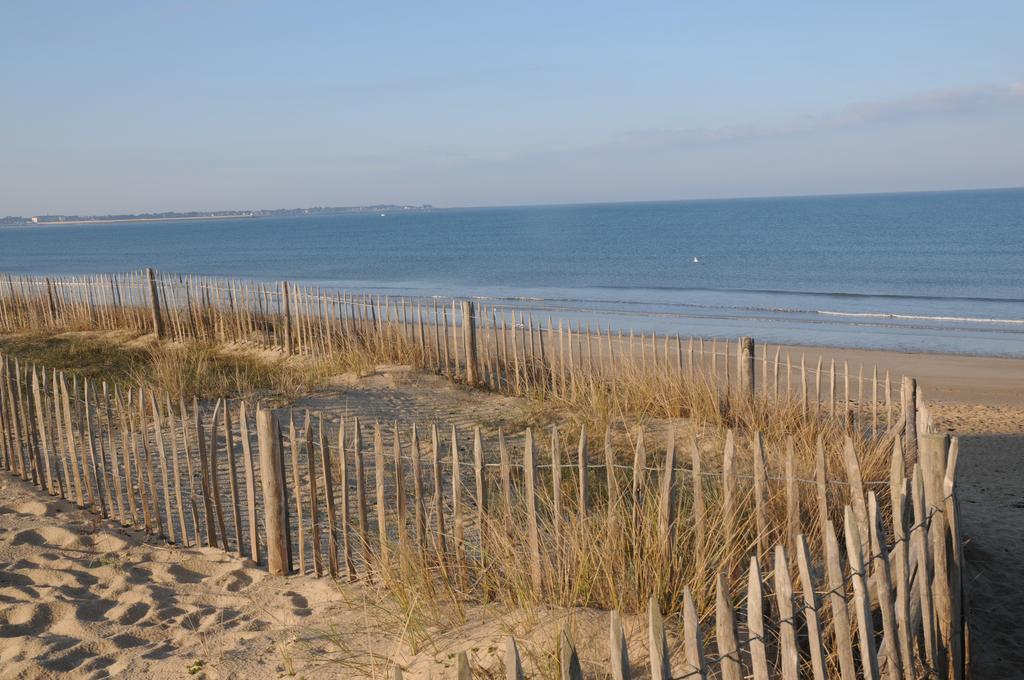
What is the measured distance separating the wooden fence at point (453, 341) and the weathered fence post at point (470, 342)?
0.04ft

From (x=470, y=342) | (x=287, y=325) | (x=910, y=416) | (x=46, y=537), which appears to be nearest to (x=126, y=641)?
(x=46, y=537)

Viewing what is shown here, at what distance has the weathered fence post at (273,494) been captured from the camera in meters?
4.91

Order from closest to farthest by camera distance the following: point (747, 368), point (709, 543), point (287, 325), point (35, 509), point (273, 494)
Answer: point (709, 543), point (273, 494), point (35, 509), point (747, 368), point (287, 325)

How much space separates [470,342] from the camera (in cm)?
1070

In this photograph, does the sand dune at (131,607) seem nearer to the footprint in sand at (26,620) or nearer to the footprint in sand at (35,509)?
the footprint in sand at (26,620)

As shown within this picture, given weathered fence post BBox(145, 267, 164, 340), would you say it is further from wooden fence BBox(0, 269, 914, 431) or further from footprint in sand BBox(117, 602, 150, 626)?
footprint in sand BBox(117, 602, 150, 626)

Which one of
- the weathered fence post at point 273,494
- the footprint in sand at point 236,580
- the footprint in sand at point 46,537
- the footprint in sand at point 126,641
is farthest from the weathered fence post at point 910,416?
the footprint in sand at point 46,537

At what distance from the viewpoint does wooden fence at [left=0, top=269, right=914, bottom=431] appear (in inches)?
347

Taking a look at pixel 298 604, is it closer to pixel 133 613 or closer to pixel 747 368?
pixel 133 613

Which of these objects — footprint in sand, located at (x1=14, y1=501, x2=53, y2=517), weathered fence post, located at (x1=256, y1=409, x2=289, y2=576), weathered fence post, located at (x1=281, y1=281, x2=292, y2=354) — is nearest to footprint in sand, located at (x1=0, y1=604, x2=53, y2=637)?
weathered fence post, located at (x1=256, y1=409, x2=289, y2=576)

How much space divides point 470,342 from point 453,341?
0.30m

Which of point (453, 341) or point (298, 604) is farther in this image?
point (453, 341)

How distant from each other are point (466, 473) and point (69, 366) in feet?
24.6

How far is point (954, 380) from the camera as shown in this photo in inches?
520
